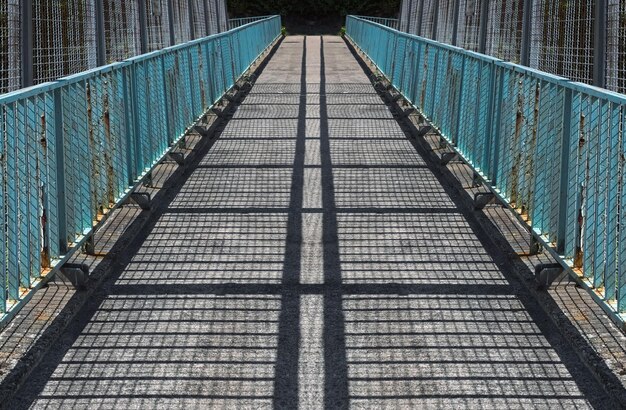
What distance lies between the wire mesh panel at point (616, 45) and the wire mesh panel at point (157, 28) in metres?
8.09

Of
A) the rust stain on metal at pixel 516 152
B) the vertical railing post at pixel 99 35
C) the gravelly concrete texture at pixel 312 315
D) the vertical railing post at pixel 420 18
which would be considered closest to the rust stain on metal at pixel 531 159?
the rust stain on metal at pixel 516 152

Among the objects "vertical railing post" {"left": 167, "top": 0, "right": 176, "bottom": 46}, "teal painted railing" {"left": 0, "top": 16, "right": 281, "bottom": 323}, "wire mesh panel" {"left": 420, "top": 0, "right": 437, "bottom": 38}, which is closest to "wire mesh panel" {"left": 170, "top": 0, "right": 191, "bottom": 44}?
"vertical railing post" {"left": 167, "top": 0, "right": 176, "bottom": 46}

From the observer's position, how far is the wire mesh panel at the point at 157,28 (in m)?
17.1

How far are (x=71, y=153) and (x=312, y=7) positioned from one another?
72.4 meters

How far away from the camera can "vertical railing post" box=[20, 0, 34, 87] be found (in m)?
8.32

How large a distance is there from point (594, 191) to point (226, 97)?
14208 millimetres

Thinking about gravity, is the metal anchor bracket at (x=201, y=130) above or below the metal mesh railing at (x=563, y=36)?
below

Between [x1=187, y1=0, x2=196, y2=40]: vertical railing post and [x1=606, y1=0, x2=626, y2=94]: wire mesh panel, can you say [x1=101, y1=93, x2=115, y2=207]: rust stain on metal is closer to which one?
[x1=606, y1=0, x2=626, y2=94]: wire mesh panel

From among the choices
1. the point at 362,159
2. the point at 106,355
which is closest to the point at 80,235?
the point at 106,355

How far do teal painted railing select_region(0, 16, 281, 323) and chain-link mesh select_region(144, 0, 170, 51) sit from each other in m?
4.89

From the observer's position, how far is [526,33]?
10641mm

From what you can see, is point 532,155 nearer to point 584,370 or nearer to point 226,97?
point 584,370

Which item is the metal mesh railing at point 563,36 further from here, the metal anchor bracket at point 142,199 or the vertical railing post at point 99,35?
the vertical railing post at point 99,35

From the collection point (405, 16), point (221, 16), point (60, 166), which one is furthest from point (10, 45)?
point (405, 16)
